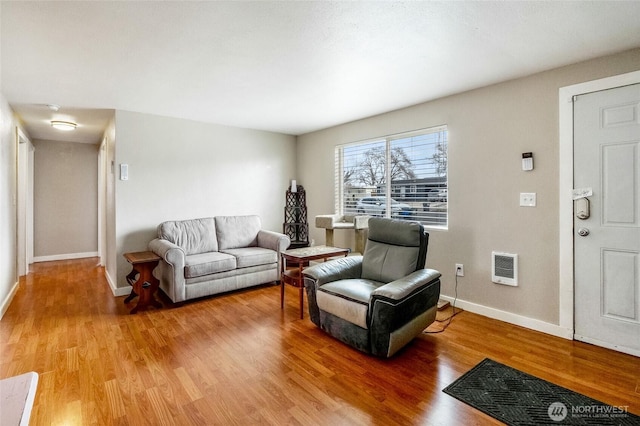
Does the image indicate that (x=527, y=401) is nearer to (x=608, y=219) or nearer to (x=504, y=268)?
(x=504, y=268)

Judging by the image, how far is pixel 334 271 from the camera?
2895 millimetres

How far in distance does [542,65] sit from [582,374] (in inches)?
95.5

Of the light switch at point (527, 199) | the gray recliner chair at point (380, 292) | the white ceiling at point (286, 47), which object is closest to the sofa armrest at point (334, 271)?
the gray recliner chair at point (380, 292)

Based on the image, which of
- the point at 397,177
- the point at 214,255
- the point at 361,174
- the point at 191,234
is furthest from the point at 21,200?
the point at 397,177

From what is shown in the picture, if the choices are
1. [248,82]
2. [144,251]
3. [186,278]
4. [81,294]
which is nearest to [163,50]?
[248,82]

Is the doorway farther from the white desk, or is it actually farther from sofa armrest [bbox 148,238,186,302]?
the white desk

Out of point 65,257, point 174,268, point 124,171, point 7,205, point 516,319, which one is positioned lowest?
point 516,319

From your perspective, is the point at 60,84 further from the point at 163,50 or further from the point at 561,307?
the point at 561,307

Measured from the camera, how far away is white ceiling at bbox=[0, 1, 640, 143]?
1874 mm

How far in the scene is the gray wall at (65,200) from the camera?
19.3 ft

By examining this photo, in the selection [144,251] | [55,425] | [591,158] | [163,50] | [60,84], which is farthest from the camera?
[144,251]

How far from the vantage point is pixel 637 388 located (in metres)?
1.98

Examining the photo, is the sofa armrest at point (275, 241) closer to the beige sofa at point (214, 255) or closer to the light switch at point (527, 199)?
the beige sofa at point (214, 255)

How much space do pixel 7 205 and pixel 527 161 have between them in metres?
5.54
